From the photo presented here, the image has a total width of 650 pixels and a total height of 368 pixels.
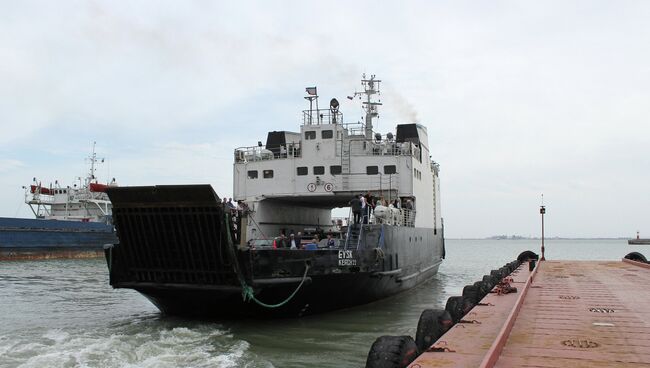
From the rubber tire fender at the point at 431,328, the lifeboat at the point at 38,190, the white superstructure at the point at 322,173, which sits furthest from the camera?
the lifeboat at the point at 38,190

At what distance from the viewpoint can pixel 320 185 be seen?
18.0 m

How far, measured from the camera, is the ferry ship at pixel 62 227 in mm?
37000

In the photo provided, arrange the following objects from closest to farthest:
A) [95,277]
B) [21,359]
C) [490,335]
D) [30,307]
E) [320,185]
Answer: [490,335] → [21,359] → [30,307] → [320,185] → [95,277]

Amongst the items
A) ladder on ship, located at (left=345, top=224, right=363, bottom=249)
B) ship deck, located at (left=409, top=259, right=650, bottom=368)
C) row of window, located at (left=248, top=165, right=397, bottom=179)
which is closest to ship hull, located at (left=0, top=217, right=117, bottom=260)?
row of window, located at (left=248, top=165, right=397, bottom=179)

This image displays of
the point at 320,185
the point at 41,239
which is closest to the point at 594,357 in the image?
the point at 320,185

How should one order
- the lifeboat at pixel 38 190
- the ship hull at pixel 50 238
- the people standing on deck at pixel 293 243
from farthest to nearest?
the lifeboat at pixel 38 190 < the ship hull at pixel 50 238 < the people standing on deck at pixel 293 243

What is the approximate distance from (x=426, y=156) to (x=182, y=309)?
1325 cm

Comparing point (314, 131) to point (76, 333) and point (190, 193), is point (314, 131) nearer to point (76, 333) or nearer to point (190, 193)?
point (190, 193)

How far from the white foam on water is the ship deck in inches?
175

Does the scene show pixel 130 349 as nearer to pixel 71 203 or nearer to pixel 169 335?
pixel 169 335

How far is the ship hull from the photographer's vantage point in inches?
1442

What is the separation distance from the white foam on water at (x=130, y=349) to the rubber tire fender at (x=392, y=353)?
15.3 ft

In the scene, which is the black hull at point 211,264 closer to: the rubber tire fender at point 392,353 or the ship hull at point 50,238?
the rubber tire fender at point 392,353

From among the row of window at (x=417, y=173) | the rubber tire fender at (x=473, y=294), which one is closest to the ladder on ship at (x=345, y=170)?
the row of window at (x=417, y=173)
